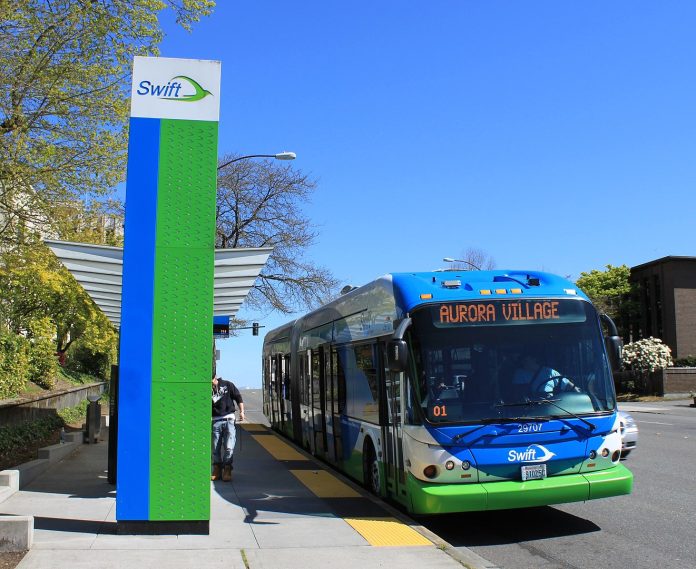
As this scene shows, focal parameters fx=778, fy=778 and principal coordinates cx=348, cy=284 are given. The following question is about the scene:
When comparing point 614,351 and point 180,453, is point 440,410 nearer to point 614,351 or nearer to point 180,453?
point 614,351

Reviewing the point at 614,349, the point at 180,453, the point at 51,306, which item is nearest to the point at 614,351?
the point at 614,349

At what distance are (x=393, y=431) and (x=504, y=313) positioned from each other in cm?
197

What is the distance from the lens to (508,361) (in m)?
8.77

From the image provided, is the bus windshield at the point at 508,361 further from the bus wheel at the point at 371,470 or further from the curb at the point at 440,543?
the bus wheel at the point at 371,470

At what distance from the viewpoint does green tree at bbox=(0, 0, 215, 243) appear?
13219 millimetres

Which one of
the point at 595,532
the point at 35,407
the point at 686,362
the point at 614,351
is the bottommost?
the point at 595,532

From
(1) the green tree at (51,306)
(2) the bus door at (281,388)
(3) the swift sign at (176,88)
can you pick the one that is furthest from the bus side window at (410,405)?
(2) the bus door at (281,388)

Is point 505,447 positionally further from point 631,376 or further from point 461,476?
point 631,376

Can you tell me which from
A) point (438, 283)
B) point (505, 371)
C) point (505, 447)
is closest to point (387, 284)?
point (438, 283)


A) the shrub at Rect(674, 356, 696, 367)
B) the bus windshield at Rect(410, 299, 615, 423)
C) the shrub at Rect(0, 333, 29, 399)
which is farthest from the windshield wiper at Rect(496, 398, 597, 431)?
the shrub at Rect(674, 356, 696, 367)

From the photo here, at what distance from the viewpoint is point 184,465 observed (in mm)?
7707

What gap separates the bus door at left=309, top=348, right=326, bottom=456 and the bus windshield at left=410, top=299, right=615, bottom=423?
5.79 meters

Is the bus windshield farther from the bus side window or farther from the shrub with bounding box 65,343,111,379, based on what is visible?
the shrub with bounding box 65,343,111,379

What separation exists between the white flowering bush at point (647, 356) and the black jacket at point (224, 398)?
42.1 meters
